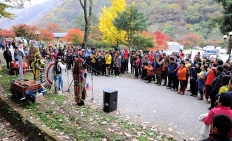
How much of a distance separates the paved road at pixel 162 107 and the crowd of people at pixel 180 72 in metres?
0.66

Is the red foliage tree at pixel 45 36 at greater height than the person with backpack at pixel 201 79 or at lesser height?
greater

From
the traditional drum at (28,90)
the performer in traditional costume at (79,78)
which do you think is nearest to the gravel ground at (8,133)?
the traditional drum at (28,90)

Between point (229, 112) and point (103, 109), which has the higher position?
point (229, 112)

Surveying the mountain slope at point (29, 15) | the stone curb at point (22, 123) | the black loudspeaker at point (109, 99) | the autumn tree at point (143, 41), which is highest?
the mountain slope at point (29, 15)

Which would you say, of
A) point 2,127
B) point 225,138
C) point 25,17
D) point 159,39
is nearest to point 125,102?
point 2,127

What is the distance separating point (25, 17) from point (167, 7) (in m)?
95.3

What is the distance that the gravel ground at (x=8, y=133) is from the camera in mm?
5984

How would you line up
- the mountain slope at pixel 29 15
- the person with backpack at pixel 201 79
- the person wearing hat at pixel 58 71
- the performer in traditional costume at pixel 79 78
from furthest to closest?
the mountain slope at pixel 29 15 < the person with backpack at pixel 201 79 < the person wearing hat at pixel 58 71 < the performer in traditional costume at pixel 79 78

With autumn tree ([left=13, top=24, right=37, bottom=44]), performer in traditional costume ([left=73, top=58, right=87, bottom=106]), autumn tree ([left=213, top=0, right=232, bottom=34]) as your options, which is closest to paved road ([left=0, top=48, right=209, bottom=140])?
performer in traditional costume ([left=73, top=58, right=87, bottom=106])

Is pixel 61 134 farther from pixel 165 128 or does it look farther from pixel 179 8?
pixel 179 8

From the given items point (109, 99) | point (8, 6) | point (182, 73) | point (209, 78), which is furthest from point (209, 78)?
point (8, 6)

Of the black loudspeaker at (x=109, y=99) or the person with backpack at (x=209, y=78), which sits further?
the person with backpack at (x=209, y=78)

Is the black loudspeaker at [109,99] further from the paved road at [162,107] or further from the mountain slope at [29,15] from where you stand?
the mountain slope at [29,15]

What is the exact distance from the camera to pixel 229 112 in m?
3.52
